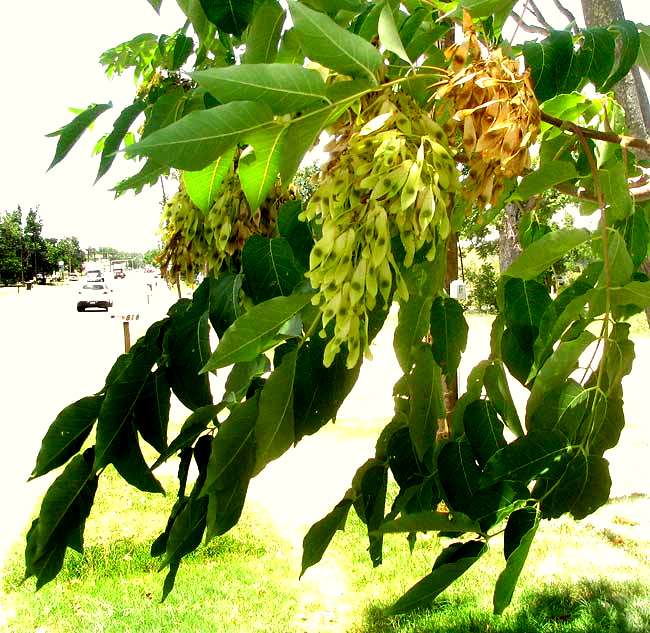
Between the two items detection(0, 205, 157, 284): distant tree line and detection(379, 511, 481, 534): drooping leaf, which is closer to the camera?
detection(379, 511, 481, 534): drooping leaf

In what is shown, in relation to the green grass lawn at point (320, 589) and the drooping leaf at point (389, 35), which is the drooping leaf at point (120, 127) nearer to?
the drooping leaf at point (389, 35)

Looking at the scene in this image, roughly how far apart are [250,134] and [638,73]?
2663 millimetres

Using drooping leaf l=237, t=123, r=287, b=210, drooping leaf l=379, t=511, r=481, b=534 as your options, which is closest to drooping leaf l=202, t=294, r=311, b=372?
drooping leaf l=237, t=123, r=287, b=210

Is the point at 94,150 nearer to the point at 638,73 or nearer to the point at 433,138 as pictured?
the point at 433,138

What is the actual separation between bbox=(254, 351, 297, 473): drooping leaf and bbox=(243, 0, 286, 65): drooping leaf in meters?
0.38

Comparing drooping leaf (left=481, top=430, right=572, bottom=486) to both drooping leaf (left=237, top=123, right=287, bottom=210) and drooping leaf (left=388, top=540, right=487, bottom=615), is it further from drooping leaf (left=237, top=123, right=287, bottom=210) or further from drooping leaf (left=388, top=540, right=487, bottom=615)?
drooping leaf (left=237, top=123, right=287, bottom=210)

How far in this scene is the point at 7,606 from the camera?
4012 millimetres

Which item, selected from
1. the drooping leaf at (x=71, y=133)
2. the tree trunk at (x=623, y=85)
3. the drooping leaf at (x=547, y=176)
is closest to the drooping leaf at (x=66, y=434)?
the drooping leaf at (x=71, y=133)

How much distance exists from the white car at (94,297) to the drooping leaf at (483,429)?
99.1ft

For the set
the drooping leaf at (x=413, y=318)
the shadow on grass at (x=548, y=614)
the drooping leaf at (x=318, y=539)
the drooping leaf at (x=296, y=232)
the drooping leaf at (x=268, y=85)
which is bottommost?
the shadow on grass at (x=548, y=614)

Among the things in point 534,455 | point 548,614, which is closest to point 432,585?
point 534,455

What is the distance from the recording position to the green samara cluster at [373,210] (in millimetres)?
630

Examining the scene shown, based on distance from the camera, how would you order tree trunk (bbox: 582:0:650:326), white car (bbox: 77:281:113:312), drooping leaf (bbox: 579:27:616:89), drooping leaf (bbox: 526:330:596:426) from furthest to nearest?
white car (bbox: 77:281:113:312) → tree trunk (bbox: 582:0:650:326) → drooping leaf (bbox: 579:27:616:89) → drooping leaf (bbox: 526:330:596:426)

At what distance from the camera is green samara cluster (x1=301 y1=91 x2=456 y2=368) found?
630mm
